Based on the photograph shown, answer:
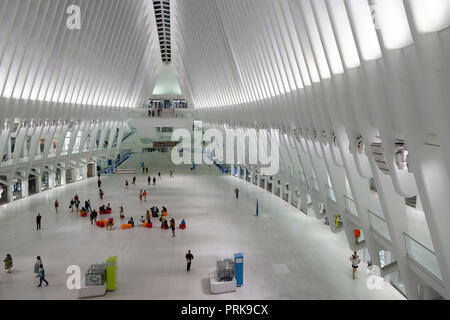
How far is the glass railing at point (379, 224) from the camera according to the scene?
9244mm

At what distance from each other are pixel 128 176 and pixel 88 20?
1993 cm

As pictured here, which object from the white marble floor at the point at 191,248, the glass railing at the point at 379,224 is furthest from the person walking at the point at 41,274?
the glass railing at the point at 379,224

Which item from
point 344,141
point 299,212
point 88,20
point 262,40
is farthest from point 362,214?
point 88,20

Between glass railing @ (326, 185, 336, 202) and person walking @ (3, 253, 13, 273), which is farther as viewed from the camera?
glass railing @ (326, 185, 336, 202)

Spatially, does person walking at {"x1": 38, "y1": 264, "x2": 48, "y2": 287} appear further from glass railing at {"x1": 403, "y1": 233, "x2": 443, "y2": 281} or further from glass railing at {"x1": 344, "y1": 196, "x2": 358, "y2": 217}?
glass railing at {"x1": 403, "y1": 233, "x2": 443, "y2": 281}

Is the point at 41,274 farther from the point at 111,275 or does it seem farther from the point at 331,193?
the point at 331,193

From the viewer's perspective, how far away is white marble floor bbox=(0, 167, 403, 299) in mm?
12289

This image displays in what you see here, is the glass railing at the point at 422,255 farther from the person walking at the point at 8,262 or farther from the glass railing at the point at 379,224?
the person walking at the point at 8,262

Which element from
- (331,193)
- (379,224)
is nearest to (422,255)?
(379,224)

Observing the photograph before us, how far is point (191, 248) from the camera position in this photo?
1672cm

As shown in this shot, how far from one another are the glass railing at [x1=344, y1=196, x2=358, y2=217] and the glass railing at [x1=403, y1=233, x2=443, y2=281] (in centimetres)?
350

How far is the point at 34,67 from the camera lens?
2180 cm

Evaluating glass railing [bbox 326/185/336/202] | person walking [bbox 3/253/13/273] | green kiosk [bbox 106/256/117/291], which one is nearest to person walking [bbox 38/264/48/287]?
person walking [bbox 3/253/13/273]
